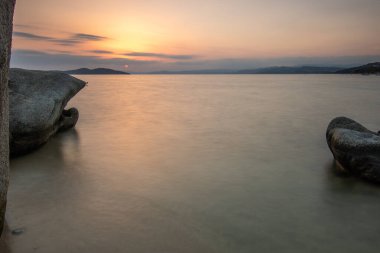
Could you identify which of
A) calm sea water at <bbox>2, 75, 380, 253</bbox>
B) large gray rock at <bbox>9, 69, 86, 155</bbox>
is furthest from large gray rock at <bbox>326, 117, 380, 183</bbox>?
large gray rock at <bbox>9, 69, 86, 155</bbox>

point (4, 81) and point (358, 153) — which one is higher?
point (4, 81)

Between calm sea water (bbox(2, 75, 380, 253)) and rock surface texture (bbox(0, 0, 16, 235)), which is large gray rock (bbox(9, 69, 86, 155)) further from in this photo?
rock surface texture (bbox(0, 0, 16, 235))

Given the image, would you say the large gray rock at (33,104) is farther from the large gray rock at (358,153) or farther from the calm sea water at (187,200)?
the large gray rock at (358,153)

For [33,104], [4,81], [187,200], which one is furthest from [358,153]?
[33,104]

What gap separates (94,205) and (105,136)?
552 cm

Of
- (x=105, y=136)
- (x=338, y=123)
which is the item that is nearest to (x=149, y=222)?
(x=338, y=123)

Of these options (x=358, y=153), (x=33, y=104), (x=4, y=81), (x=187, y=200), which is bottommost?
(x=187, y=200)

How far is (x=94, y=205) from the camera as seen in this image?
4.68 meters

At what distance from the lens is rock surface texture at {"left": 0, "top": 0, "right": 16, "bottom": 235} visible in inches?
129

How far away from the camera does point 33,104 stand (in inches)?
297

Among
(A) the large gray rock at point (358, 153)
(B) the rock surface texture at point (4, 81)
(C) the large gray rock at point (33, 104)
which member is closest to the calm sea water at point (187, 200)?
(A) the large gray rock at point (358, 153)

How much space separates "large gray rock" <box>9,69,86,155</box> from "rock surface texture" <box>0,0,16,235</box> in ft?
11.4

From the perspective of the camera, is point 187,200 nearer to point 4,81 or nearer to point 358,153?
point 4,81

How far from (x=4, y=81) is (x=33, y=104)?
4460mm
